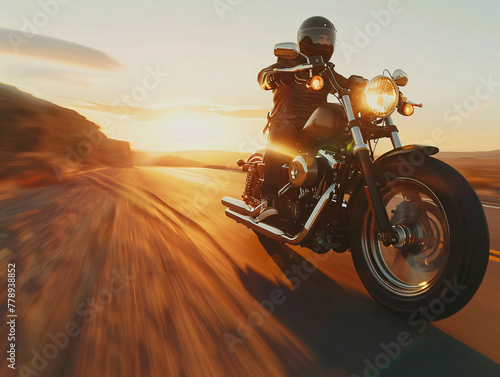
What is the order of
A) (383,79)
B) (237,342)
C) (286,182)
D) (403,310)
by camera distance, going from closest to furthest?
(237,342) < (403,310) < (383,79) < (286,182)

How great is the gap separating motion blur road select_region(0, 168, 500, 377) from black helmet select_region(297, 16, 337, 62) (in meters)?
2.07

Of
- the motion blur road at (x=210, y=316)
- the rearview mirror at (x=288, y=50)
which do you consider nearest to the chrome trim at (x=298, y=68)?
the rearview mirror at (x=288, y=50)

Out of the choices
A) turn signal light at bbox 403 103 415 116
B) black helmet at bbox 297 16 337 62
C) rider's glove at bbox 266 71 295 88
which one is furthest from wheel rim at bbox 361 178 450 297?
black helmet at bbox 297 16 337 62

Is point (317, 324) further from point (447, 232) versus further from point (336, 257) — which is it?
point (336, 257)

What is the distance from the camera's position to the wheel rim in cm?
229

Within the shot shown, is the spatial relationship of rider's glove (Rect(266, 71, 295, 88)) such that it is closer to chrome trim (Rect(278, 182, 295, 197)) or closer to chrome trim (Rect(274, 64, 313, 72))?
chrome trim (Rect(274, 64, 313, 72))

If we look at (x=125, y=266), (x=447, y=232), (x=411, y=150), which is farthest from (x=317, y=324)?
(x=125, y=266)

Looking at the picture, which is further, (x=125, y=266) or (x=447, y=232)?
(x=125, y=266)

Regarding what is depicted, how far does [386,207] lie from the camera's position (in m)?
2.70

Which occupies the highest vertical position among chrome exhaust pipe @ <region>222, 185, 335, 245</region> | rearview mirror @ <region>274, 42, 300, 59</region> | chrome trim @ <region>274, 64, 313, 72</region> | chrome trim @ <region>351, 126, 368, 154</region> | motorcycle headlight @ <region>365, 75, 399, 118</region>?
rearview mirror @ <region>274, 42, 300, 59</region>

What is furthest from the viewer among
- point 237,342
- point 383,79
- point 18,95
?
point 18,95

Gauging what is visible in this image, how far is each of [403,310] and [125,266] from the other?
232cm

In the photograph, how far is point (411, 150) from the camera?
2283 mm

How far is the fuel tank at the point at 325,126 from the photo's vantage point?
2.97 m
